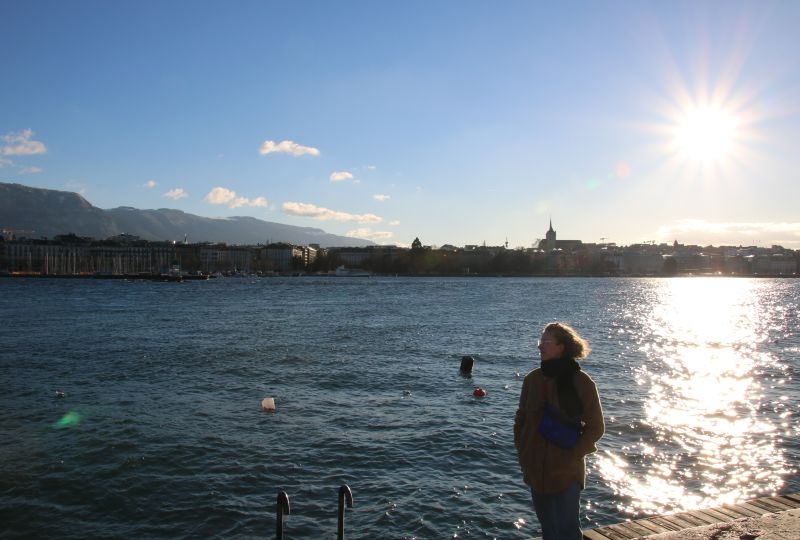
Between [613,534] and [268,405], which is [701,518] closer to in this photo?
[613,534]

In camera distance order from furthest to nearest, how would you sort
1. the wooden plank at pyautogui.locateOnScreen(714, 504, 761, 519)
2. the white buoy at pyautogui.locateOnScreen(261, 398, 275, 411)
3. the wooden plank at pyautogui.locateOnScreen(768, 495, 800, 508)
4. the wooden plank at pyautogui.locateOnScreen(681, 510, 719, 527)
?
the white buoy at pyautogui.locateOnScreen(261, 398, 275, 411) → the wooden plank at pyautogui.locateOnScreen(768, 495, 800, 508) → the wooden plank at pyautogui.locateOnScreen(714, 504, 761, 519) → the wooden plank at pyautogui.locateOnScreen(681, 510, 719, 527)

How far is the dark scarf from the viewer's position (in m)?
5.31

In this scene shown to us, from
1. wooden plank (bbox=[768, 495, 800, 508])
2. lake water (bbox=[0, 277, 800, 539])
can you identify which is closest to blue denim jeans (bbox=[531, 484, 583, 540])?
wooden plank (bbox=[768, 495, 800, 508])

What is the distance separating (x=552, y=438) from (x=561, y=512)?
769 mm

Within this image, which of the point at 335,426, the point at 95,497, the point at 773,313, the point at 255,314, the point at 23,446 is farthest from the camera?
the point at 773,313

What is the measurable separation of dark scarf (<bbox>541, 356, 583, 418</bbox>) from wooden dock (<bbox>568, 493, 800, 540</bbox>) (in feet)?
8.56

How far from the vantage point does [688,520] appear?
25.1 feet

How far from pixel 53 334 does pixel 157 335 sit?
6.08 m

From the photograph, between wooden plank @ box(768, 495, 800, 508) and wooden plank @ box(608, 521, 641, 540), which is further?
wooden plank @ box(768, 495, 800, 508)

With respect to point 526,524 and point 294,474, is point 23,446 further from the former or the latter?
point 526,524

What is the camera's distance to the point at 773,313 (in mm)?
67125

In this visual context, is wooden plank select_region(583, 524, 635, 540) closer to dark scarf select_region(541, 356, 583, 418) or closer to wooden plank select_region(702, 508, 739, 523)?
wooden plank select_region(702, 508, 739, 523)

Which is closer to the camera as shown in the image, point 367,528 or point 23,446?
point 367,528

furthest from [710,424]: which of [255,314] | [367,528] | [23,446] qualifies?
[255,314]
